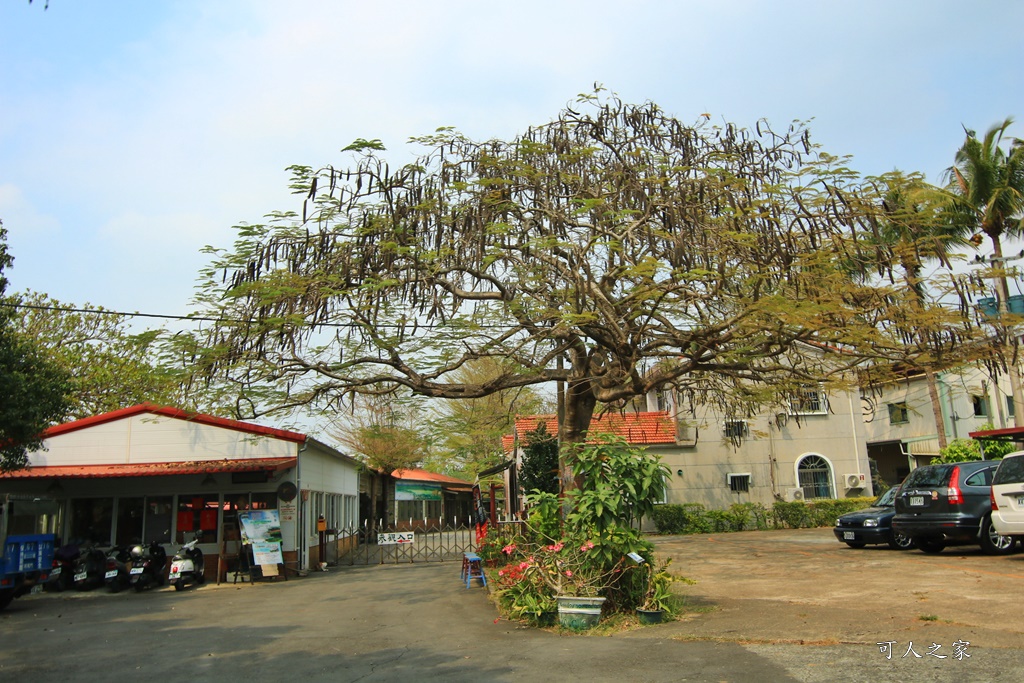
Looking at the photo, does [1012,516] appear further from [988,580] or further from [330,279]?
[330,279]

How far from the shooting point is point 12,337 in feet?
48.6

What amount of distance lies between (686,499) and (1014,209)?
1306cm

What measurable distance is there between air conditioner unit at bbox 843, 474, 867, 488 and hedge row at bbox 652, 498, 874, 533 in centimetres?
71

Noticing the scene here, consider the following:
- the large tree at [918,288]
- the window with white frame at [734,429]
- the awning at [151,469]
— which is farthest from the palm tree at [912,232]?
the awning at [151,469]

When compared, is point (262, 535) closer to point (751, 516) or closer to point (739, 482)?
point (751, 516)

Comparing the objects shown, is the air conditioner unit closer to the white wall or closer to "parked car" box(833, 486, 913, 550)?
"parked car" box(833, 486, 913, 550)

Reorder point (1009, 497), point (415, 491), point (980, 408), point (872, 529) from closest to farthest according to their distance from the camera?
point (1009, 497) < point (872, 529) < point (980, 408) < point (415, 491)

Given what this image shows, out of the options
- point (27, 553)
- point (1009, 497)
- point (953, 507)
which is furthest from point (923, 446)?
point (27, 553)

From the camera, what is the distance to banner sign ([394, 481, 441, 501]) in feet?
153

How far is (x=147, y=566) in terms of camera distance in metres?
16.7

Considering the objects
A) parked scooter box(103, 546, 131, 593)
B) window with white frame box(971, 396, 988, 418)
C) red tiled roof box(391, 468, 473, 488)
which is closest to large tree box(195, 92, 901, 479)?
parked scooter box(103, 546, 131, 593)

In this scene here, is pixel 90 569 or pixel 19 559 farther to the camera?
pixel 90 569

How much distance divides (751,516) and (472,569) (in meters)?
13.7

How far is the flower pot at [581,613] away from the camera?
891cm
